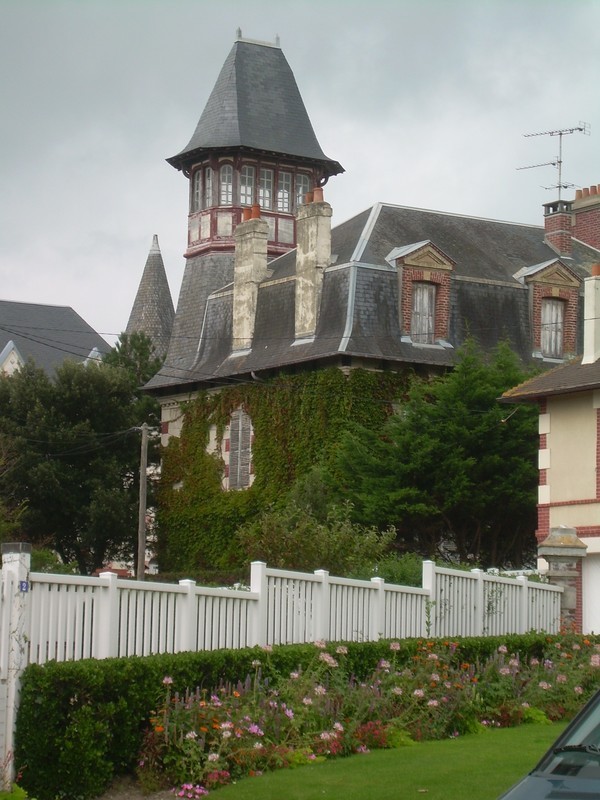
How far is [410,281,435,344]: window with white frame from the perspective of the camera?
119 ft

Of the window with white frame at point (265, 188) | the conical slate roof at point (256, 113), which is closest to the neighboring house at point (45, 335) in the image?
the conical slate roof at point (256, 113)

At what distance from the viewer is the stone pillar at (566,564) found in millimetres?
20531

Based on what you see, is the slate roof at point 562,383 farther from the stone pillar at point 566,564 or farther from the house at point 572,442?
the stone pillar at point 566,564

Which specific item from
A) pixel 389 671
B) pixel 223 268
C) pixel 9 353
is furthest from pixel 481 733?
pixel 9 353

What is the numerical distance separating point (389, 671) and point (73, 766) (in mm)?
4147

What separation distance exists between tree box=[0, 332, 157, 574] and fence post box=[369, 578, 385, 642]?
26.6 m

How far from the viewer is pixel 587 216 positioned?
142 ft

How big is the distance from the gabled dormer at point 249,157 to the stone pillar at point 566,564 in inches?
1015

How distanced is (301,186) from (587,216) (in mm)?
9809

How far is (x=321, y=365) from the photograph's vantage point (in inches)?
1407

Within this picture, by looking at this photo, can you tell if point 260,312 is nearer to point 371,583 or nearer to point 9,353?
point 371,583

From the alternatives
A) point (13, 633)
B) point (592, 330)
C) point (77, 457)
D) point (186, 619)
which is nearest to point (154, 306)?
point (77, 457)

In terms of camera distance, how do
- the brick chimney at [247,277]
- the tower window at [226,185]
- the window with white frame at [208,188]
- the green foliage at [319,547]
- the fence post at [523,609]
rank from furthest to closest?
the window with white frame at [208,188]
the tower window at [226,185]
the brick chimney at [247,277]
the green foliage at [319,547]
the fence post at [523,609]

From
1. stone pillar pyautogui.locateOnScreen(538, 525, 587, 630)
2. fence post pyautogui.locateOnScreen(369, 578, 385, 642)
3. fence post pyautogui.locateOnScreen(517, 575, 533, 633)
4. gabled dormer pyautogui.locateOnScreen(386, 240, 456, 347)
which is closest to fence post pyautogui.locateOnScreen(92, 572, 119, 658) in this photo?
fence post pyautogui.locateOnScreen(369, 578, 385, 642)
